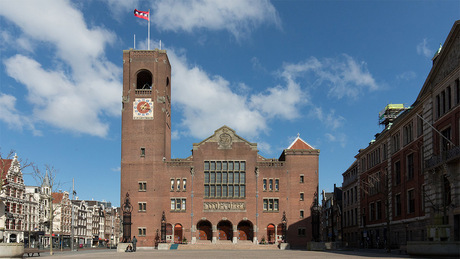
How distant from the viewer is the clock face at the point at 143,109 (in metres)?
69.2

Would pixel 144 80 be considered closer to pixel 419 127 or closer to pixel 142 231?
pixel 142 231

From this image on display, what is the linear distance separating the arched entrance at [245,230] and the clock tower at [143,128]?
41.4 ft

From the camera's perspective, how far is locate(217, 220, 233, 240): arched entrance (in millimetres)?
68875

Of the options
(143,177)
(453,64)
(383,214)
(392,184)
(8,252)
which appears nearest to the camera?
(8,252)

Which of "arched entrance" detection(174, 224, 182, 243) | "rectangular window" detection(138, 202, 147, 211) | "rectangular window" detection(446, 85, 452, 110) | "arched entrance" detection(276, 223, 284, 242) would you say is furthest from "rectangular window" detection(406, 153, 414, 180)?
"rectangular window" detection(138, 202, 147, 211)

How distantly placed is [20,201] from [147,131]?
28.2m

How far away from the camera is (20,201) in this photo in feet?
265

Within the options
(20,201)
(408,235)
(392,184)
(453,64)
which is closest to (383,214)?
(392,184)

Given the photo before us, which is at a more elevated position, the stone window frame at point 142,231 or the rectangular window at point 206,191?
the rectangular window at point 206,191

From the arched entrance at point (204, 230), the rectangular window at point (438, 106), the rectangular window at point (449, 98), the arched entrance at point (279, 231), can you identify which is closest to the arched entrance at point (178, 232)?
the arched entrance at point (204, 230)

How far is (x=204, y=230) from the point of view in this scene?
68.9 m

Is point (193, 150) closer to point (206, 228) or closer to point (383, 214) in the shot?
point (206, 228)

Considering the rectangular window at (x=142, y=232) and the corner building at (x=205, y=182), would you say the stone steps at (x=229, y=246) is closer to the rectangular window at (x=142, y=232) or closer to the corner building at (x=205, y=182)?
the corner building at (x=205, y=182)

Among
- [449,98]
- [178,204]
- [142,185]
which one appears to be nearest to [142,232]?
[178,204]
